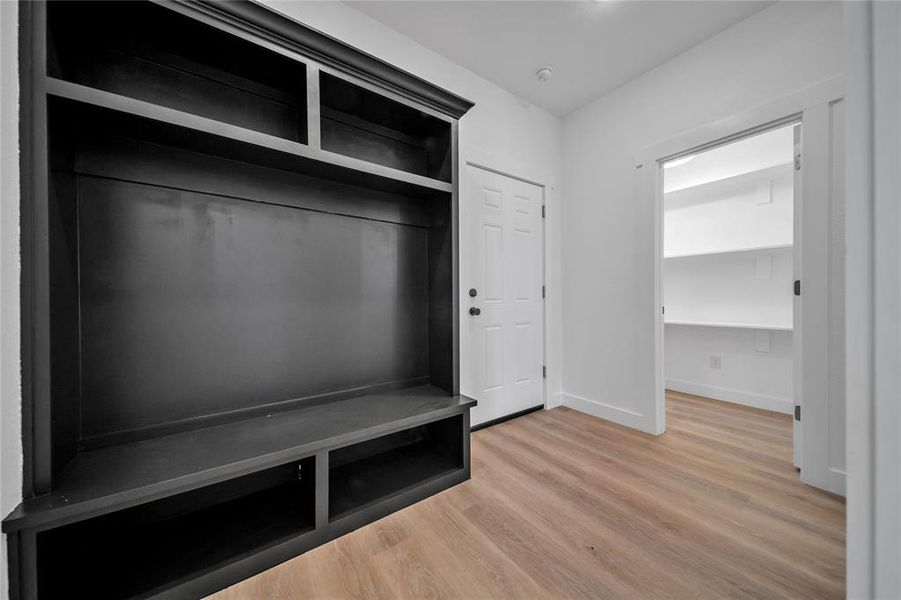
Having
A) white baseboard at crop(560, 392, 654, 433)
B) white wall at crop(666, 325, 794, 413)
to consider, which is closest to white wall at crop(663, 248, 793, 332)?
white wall at crop(666, 325, 794, 413)

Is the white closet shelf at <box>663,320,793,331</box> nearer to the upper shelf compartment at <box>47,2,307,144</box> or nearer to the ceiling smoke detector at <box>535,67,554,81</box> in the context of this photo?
the ceiling smoke detector at <box>535,67,554,81</box>

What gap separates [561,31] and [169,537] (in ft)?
11.0

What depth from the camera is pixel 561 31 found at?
215 cm

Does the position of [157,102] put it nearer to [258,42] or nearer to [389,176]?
[258,42]

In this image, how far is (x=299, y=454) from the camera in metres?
1.29

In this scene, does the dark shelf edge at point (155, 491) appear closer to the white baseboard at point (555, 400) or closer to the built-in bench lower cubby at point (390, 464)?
the built-in bench lower cubby at point (390, 464)

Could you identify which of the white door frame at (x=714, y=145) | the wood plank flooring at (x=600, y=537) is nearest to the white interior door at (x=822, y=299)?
the white door frame at (x=714, y=145)

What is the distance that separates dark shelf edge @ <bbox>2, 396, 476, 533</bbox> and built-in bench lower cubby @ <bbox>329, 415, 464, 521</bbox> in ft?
1.17

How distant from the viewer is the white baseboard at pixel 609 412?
2525 mm

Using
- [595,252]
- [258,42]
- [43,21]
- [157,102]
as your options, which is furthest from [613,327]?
[43,21]

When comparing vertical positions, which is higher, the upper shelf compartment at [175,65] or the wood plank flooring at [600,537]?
the upper shelf compartment at [175,65]

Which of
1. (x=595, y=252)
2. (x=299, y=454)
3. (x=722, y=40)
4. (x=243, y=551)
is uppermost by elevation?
(x=722, y=40)

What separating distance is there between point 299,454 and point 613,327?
8.11 feet

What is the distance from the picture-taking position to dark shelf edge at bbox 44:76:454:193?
1046 millimetres
